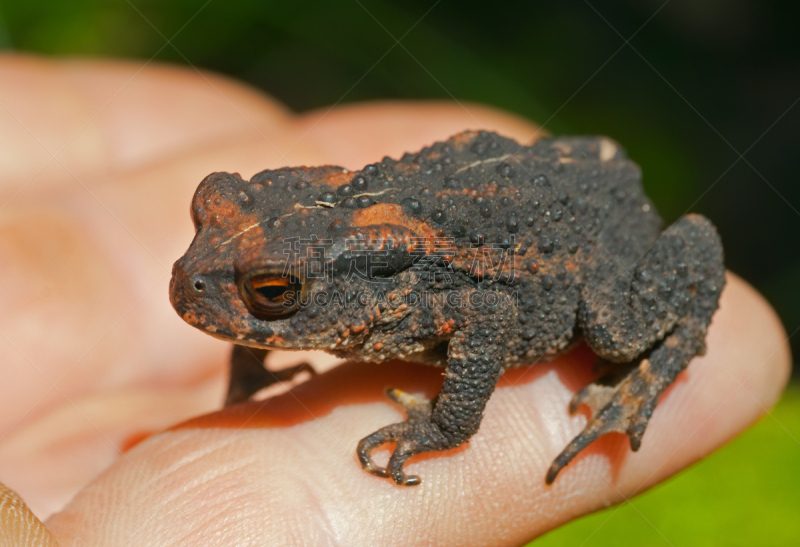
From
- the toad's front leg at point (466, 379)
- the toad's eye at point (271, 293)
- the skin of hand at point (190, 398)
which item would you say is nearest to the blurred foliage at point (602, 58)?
the skin of hand at point (190, 398)

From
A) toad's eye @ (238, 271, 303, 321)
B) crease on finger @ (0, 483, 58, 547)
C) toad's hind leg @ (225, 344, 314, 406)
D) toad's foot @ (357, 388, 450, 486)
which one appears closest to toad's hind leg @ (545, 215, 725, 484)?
toad's foot @ (357, 388, 450, 486)

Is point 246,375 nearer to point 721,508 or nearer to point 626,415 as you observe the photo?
point 626,415

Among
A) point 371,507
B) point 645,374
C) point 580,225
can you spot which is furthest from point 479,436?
point 580,225

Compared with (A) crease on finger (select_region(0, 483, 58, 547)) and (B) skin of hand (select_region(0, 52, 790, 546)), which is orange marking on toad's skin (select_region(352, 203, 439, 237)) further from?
(A) crease on finger (select_region(0, 483, 58, 547))

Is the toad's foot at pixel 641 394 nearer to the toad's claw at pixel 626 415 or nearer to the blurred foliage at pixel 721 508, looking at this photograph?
the toad's claw at pixel 626 415

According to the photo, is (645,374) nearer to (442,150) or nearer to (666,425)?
(666,425)

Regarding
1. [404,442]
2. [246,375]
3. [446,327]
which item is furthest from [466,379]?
[246,375]
